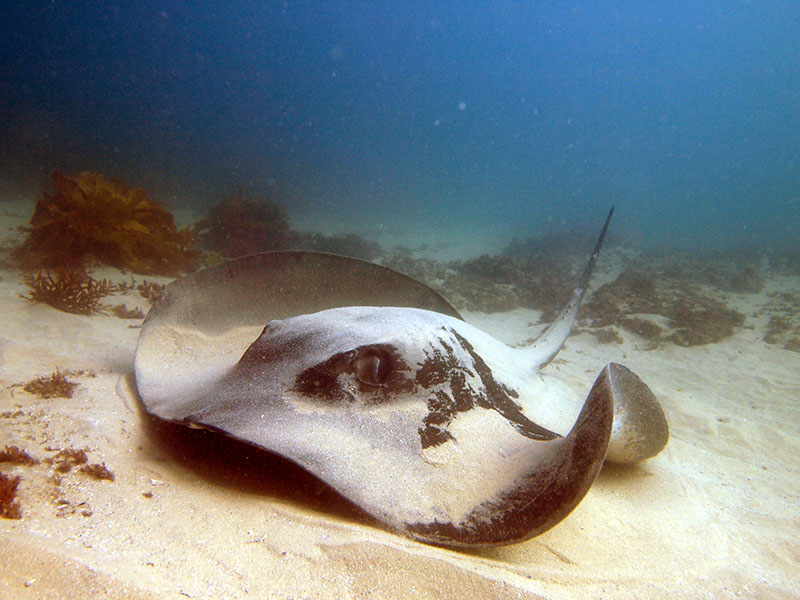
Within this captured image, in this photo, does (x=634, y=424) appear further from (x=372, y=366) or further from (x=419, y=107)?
(x=419, y=107)

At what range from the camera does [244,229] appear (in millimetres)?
11492

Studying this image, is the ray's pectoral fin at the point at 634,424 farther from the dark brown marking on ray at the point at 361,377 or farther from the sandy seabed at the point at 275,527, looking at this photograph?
the dark brown marking on ray at the point at 361,377

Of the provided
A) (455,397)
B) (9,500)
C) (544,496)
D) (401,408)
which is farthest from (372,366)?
(9,500)

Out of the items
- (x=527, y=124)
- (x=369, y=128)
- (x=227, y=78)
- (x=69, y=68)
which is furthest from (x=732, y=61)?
(x=69, y=68)

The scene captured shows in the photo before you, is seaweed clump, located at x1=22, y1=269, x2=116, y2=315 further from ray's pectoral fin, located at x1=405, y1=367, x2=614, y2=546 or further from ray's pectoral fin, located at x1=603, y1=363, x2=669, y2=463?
ray's pectoral fin, located at x1=603, y1=363, x2=669, y2=463

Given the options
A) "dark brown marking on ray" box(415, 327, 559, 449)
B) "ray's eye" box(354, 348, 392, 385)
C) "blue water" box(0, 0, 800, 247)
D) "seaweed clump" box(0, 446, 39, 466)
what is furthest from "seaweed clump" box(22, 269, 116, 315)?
"blue water" box(0, 0, 800, 247)

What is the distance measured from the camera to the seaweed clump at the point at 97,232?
6.75 m

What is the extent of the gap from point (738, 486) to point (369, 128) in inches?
3988

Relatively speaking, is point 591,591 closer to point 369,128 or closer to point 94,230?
point 94,230

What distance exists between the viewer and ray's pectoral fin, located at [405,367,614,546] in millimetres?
1491

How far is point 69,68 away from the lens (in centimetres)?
4919

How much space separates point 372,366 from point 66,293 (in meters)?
5.38

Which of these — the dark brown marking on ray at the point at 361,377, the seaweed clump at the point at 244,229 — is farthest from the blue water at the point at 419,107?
the dark brown marking on ray at the point at 361,377

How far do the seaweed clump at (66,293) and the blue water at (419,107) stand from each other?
18.4 meters
